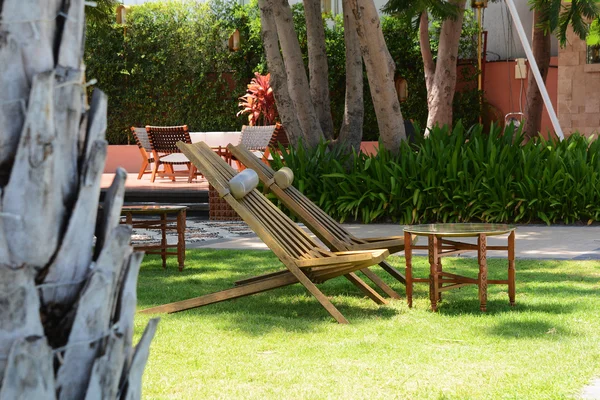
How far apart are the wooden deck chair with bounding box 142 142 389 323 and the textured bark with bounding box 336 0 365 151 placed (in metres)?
6.07

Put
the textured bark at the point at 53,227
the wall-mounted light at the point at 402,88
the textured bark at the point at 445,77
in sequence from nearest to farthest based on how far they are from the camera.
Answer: the textured bark at the point at 53,227 < the textured bark at the point at 445,77 < the wall-mounted light at the point at 402,88

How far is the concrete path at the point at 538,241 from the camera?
7.17 metres

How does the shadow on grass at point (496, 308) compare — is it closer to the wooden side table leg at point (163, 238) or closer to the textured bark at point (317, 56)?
the wooden side table leg at point (163, 238)

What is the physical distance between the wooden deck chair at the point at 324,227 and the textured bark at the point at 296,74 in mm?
4965

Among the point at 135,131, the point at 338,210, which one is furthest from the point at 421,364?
the point at 135,131

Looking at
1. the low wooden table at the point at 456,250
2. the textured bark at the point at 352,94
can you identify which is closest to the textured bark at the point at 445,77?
the textured bark at the point at 352,94

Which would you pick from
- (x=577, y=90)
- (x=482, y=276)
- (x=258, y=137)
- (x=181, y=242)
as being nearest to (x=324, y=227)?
(x=482, y=276)

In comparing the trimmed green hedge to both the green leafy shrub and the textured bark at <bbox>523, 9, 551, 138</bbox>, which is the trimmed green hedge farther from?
the green leafy shrub

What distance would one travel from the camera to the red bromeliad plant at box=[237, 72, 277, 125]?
17125mm

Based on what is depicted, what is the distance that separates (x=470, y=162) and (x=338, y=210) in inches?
63.8

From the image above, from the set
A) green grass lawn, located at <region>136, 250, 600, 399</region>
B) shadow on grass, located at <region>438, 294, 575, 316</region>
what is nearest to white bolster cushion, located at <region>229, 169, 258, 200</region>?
green grass lawn, located at <region>136, 250, 600, 399</region>

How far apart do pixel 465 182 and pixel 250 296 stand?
457cm

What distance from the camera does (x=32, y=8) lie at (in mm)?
1422

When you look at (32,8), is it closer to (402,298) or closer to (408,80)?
(402,298)
